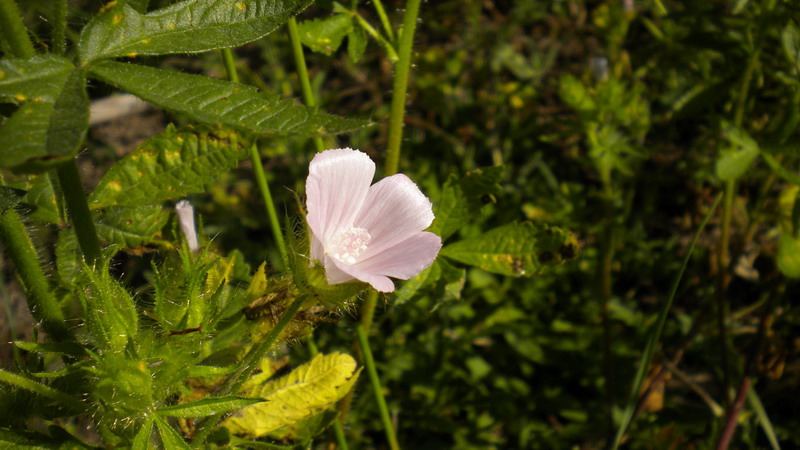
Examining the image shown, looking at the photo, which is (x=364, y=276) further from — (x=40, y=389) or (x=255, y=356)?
(x=40, y=389)

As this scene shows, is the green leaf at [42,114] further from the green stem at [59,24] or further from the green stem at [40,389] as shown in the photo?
the green stem at [40,389]

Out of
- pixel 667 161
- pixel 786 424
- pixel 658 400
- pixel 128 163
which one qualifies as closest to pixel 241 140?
pixel 128 163

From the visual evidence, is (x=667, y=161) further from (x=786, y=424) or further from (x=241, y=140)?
(x=241, y=140)

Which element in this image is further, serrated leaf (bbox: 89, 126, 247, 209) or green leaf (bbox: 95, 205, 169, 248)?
green leaf (bbox: 95, 205, 169, 248)

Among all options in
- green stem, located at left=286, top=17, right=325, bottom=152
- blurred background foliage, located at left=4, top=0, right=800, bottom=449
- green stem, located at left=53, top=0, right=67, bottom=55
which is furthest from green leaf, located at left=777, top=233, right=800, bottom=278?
green stem, located at left=53, top=0, right=67, bottom=55

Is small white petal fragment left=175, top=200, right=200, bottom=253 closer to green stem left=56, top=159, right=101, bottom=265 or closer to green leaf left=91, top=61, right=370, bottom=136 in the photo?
green stem left=56, top=159, right=101, bottom=265
